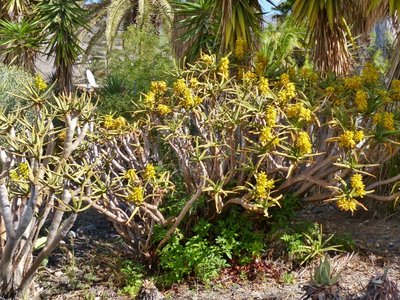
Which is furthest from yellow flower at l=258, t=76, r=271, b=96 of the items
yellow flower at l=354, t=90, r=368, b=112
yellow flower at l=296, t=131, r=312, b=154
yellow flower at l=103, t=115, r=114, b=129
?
yellow flower at l=103, t=115, r=114, b=129

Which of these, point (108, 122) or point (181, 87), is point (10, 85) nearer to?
point (108, 122)

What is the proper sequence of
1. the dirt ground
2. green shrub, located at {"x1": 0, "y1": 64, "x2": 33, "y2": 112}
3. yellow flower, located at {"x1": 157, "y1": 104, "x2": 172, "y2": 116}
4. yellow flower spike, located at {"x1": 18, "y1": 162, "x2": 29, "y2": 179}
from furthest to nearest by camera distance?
green shrub, located at {"x1": 0, "y1": 64, "x2": 33, "y2": 112}, yellow flower, located at {"x1": 157, "y1": 104, "x2": 172, "y2": 116}, the dirt ground, yellow flower spike, located at {"x1": 18, "y1": 162, "x2": 29, "y2": 179}

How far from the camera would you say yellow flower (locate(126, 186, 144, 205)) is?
5.50 meters

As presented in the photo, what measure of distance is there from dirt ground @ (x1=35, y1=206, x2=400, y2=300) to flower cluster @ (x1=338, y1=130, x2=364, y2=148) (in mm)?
1236

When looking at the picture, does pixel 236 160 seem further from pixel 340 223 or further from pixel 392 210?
pixel 392 210

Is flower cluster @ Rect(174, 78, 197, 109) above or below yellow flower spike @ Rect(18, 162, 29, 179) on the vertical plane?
above

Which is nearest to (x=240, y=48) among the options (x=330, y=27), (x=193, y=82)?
(x=193, y=82)

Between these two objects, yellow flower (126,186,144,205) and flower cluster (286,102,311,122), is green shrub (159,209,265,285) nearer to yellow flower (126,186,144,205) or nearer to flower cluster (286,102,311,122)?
yellow flower (126,186,144,205)

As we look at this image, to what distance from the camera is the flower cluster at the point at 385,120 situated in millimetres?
5879

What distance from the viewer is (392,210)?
8.01 m

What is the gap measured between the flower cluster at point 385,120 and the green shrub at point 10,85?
4.59m

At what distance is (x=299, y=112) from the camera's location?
19.2 feet

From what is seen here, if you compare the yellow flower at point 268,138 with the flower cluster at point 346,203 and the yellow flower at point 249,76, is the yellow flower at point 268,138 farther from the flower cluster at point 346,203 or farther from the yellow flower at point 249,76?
the yellow flower at point 249,76

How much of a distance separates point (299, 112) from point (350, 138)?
1.73 feet
